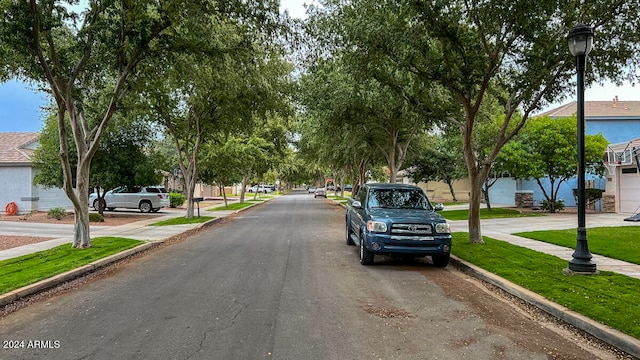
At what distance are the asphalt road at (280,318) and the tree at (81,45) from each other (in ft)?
13.4

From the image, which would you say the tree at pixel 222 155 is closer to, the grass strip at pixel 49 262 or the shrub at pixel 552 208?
the grass strip at pixel 49 262

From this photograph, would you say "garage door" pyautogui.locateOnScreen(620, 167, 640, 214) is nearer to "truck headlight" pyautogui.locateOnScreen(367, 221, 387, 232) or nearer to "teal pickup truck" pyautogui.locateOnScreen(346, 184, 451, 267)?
"teal pickup truck" pyautogui.locateOnScreen(346, 184, 451, 267)

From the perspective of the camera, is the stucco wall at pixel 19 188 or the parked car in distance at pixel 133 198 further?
the parked car in distance at pixel 133 198

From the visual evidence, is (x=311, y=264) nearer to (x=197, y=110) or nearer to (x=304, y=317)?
(x=304, y=317)

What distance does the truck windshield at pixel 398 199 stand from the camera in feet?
35.1

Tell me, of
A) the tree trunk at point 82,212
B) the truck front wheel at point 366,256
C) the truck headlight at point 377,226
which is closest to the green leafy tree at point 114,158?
the tree trunk at point 82,212

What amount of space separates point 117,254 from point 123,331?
20.6ft

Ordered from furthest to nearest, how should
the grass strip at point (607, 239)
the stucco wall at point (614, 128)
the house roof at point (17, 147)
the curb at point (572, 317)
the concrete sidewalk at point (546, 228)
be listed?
the stucco wall at point (614, 128), the house roof at point (17, 147), the grass strip at point (607, 239), the concrete sidewalk at point (546, 228), the curb at point (572, 317)

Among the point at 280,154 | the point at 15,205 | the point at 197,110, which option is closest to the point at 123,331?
the point at 197,110

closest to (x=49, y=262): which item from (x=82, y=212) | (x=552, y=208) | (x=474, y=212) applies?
(x=82, y=212)

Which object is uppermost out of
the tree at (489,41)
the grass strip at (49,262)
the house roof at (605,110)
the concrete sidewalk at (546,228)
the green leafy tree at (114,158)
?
the house roof at (605,110)

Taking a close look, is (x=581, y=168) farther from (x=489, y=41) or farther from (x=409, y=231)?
(x=489, y=41)

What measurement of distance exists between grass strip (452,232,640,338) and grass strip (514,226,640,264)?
160 centimetres

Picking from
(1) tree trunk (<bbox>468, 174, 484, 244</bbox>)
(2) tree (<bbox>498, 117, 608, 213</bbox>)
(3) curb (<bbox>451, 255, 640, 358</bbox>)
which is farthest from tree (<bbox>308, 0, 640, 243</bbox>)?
(2) tree (<bbox>498, 117, 608, 213</bbox>)
